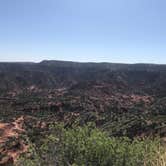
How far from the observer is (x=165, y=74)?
13962 centimetres

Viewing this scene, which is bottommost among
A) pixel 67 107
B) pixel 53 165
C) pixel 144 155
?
pixel 67 107

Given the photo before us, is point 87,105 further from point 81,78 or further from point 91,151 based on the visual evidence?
point 81,78

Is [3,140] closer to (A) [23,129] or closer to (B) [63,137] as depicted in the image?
(A) [23,129]

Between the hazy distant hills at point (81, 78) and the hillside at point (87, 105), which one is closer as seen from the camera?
the hillside at point (87, 105)

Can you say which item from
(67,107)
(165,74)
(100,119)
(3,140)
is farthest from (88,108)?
(165,74)

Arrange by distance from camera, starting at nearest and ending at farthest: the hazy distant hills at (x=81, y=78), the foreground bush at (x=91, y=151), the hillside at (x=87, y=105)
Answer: the foreground bush at (x=91, y=151)
the hillside at (x=87, y=105)
the hazy distant hills at (x=81, y=78)

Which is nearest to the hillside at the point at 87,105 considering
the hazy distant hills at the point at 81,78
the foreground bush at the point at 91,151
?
the hazy distant hills at the point at 81,78

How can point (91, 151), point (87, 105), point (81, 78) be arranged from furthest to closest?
point (81, 78)
point (87, 105)
point (91, 151)

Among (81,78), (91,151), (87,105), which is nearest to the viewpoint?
(91,151)

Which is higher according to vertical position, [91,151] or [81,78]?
[91,151]

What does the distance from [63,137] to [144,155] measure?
4596 millimetres

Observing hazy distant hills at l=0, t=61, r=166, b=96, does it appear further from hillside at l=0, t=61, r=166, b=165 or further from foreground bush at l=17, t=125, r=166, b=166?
foreground bush at l=17, t=125, r=166, b=166

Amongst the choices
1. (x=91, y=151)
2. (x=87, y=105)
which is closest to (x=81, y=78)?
(x=87, y=105)

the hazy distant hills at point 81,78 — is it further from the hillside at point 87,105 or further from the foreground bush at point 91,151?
the foreground bush at point 91,151
